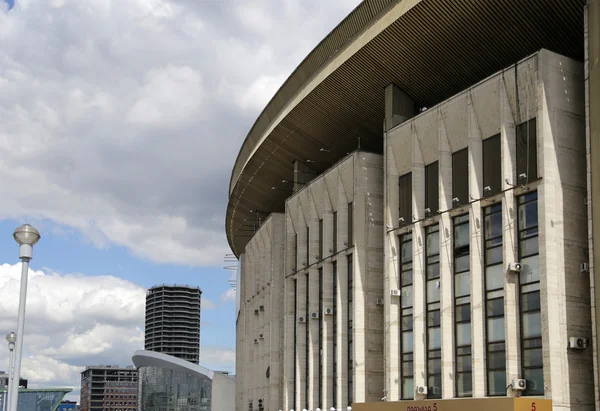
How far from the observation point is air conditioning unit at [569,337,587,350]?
26281 millimetres

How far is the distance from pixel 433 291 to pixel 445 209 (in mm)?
3310

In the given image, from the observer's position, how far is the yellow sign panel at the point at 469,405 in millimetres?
25469

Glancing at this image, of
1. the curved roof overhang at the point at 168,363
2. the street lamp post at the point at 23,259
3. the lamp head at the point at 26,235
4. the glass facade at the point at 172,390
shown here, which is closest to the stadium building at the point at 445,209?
the street lamp post at the point at 23,259

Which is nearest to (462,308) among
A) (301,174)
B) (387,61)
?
(387,61)

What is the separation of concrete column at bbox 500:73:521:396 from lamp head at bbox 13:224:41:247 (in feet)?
51.8

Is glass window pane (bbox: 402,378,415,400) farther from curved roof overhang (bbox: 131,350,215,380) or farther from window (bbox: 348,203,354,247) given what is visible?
curved roof overhang (bbox: 131,350,215,380)

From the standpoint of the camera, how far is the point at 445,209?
3262cm

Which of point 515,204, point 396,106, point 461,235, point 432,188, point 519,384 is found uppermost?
point 396,106

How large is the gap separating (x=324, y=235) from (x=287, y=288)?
6195mm

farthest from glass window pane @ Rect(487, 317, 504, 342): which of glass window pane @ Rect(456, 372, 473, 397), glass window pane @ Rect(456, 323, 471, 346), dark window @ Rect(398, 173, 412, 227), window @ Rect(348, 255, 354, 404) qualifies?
window @ Rect(348, 255, 354, 404)

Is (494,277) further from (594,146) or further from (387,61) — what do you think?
(387,61)

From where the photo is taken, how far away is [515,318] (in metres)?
28.3

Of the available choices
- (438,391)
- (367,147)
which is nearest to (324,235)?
(367,147)

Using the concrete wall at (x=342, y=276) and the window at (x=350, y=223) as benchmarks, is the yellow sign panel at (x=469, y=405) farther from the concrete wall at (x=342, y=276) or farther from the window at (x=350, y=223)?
the window at (x=350, y=223)
